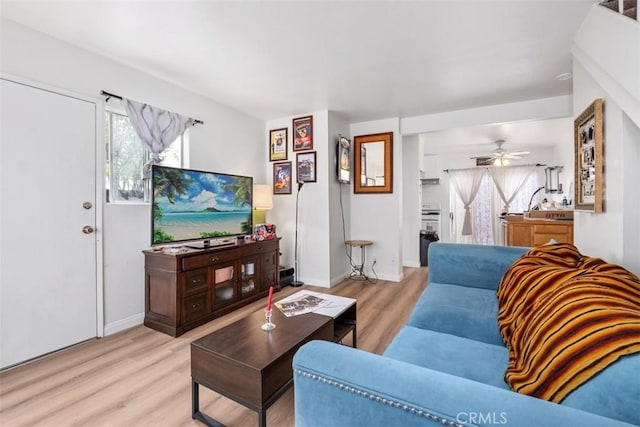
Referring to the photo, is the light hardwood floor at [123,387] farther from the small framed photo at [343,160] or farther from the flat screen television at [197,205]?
the small framed photo at [343,160]

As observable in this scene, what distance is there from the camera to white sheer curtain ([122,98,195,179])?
262cm

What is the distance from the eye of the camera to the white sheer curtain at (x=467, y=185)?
680 centimetres

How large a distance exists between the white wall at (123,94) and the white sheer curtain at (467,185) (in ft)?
18.5

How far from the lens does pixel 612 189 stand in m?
1.70

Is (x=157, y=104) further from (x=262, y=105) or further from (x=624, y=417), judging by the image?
(x=624, y=417)

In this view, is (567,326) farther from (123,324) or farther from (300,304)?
(123,324)

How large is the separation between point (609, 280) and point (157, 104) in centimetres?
350

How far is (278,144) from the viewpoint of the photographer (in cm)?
424

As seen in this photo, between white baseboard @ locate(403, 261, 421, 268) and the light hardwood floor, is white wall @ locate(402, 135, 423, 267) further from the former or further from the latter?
the light hardwood floor

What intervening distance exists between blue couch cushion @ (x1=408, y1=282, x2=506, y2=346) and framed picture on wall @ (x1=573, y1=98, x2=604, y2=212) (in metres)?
0.93

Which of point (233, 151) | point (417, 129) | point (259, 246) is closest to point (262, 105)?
point (233, 151)

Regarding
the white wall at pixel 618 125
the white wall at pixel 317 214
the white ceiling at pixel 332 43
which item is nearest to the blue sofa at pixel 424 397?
the white wall at pixel 618 125

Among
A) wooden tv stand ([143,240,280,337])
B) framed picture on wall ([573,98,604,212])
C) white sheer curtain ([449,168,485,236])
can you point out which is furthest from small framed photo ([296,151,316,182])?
white sheer curtain ([449,168,485,236])

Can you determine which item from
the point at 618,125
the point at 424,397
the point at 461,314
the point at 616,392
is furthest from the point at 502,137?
the point at 424,397
